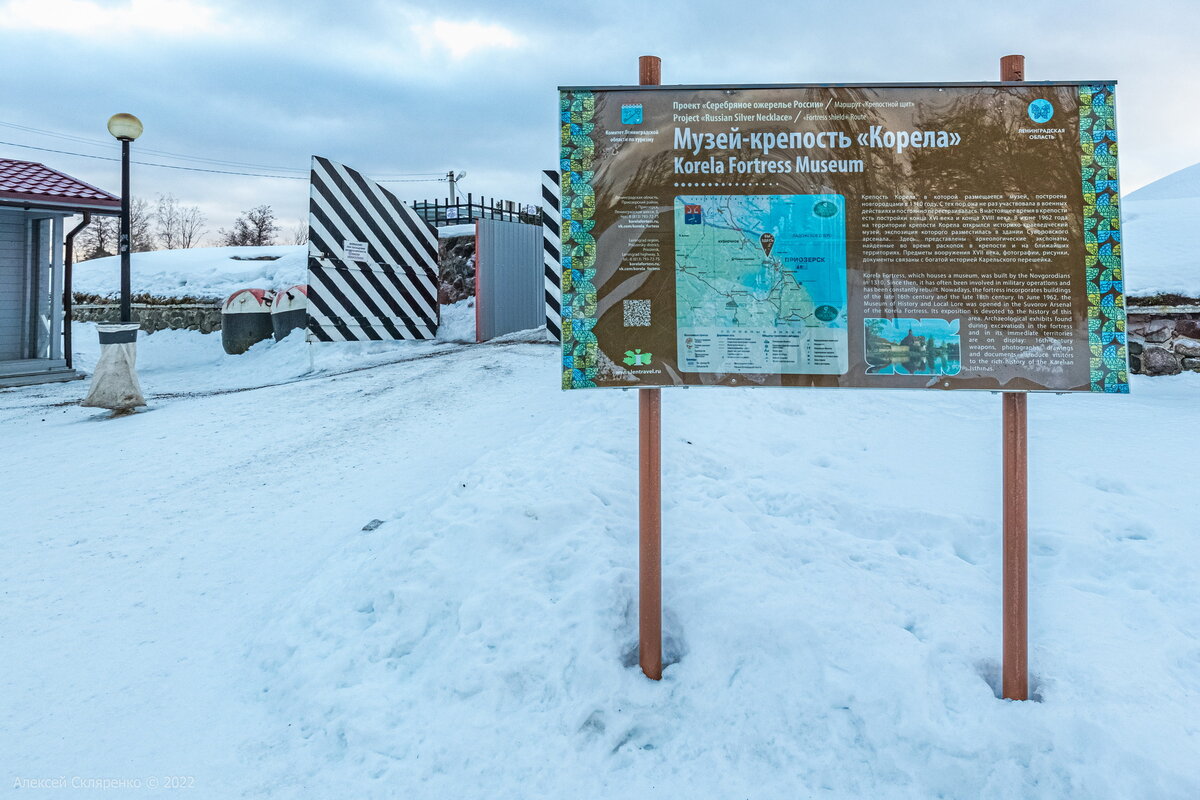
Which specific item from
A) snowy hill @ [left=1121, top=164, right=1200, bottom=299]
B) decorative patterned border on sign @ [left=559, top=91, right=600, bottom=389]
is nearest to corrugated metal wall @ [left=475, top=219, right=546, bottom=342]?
snowy hill @ [left=1121, top=164, right=1200, bottom=299]

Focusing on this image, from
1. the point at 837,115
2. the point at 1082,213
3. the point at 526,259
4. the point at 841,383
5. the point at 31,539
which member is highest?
the point at 526,259

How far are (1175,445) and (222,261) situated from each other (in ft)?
61.2

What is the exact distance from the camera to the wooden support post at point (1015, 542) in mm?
2961

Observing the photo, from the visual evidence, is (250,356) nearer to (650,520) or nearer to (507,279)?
(507,279)

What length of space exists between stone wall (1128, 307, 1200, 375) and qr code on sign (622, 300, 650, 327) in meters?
7.01

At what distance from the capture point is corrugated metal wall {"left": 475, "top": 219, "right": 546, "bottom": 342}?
12.4 metres

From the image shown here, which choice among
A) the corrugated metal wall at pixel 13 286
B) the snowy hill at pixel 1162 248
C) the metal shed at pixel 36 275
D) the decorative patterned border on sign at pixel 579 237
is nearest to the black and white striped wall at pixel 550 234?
the snowy hill at pixel 1162 248

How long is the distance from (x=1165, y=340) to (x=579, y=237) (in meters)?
7.60

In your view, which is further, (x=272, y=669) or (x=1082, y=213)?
→ (x=272, y=669)

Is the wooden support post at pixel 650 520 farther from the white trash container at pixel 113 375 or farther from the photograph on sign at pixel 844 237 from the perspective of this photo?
the white trash container at pixel 113 375

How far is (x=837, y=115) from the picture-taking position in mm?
2988

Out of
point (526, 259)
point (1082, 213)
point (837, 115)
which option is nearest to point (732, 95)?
point (837, 115)

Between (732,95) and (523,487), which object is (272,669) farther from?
(732,95)

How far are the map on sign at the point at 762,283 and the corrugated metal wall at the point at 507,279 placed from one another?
31.1 feet
